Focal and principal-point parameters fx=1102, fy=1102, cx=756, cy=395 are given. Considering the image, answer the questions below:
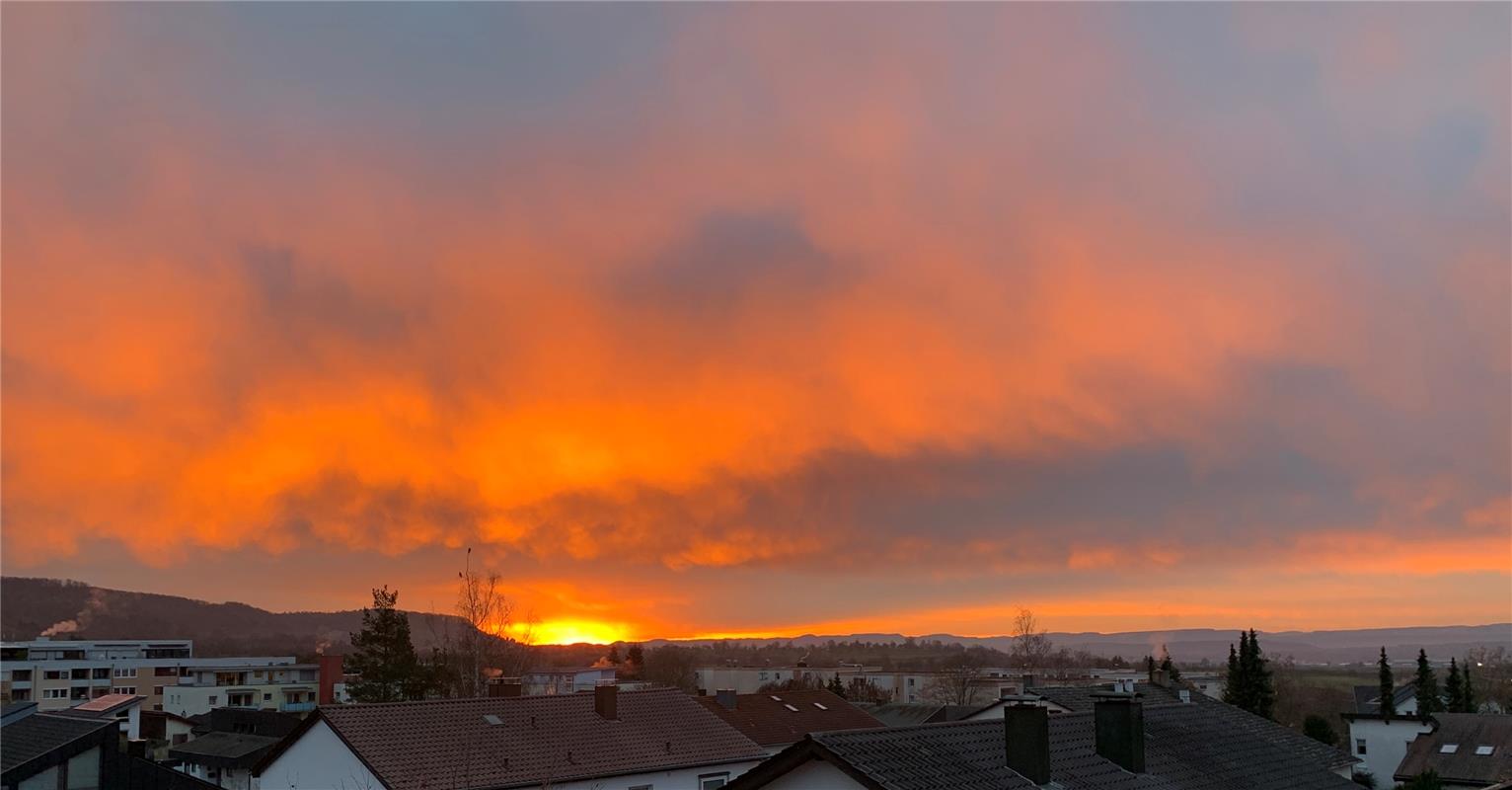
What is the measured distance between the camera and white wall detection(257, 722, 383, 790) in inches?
1235

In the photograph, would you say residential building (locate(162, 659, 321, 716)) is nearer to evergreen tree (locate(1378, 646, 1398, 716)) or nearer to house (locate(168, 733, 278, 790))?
house (locate(168, 733, 278, 790))

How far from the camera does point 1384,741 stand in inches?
2375

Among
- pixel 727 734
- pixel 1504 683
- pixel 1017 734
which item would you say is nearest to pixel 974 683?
pixel 1504 683

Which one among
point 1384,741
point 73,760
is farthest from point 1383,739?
point 73,760

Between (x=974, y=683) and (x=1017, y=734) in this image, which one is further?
(x=974, y=683)

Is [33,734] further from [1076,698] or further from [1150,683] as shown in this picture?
[1150,683]

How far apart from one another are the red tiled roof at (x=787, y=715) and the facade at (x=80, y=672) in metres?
87.6

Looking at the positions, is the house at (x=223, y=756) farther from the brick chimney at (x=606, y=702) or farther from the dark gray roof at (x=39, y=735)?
the brick chimney at (x=606, y=702)

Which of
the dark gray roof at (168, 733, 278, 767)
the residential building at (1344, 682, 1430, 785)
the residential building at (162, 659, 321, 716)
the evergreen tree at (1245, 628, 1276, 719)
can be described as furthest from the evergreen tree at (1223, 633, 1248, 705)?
the residential building at (162, 659, 321, 716)

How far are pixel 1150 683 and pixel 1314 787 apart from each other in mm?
19286

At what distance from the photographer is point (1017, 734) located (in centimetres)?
2284

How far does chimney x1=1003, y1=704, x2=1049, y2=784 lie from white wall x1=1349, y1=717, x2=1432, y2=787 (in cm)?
4610

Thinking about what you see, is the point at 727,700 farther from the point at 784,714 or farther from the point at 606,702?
the point at 606,702

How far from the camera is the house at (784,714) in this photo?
53.8 metres
